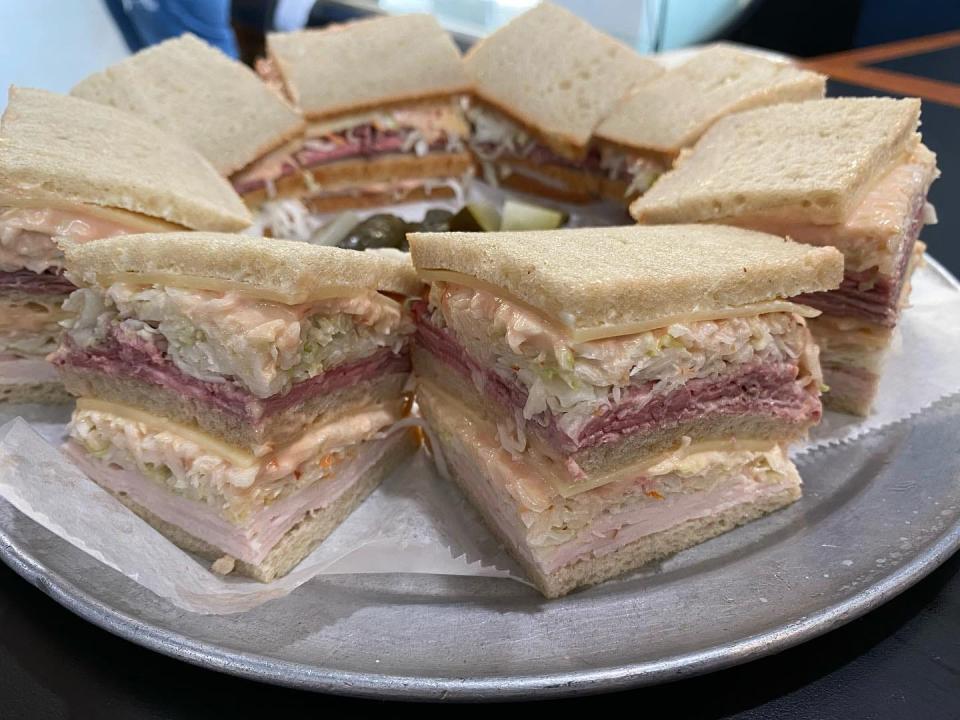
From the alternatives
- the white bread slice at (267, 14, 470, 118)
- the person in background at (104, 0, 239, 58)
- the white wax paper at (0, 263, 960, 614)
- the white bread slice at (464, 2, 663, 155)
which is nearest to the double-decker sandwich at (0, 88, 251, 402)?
the white wax paper at (0, 263, 960, 614)

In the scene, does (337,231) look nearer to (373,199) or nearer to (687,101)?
(373,199)

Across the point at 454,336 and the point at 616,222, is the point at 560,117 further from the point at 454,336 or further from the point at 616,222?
the point at 454,336

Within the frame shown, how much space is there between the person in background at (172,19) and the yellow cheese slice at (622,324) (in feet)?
16.5

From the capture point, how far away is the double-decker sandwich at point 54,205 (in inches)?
90.6

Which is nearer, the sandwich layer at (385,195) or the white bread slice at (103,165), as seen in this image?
the white bread slice at (103,165)

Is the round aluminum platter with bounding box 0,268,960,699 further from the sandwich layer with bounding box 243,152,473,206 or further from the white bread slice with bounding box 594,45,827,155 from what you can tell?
the sandwich layer with bounding box 243,152,473,206

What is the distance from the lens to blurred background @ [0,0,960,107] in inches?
227

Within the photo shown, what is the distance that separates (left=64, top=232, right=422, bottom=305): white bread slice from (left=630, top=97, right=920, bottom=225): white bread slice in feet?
3.72

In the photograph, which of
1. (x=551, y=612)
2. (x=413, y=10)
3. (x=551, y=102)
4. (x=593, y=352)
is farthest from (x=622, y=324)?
(x=413, y=10)

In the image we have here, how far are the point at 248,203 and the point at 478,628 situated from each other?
2816 millimetres

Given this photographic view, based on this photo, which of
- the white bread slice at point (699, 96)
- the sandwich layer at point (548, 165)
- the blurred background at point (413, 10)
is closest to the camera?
the white bread slice at point (699, 96)

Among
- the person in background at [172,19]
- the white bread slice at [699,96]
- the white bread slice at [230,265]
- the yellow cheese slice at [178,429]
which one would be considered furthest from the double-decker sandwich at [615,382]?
the person in background at [172,19]

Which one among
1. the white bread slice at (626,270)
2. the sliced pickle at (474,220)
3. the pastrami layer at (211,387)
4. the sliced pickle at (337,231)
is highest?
the white bread slice at (626,270)

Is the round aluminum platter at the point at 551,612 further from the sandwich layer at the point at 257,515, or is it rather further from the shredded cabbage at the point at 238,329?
the shredded cabbage at the point at 238,329
